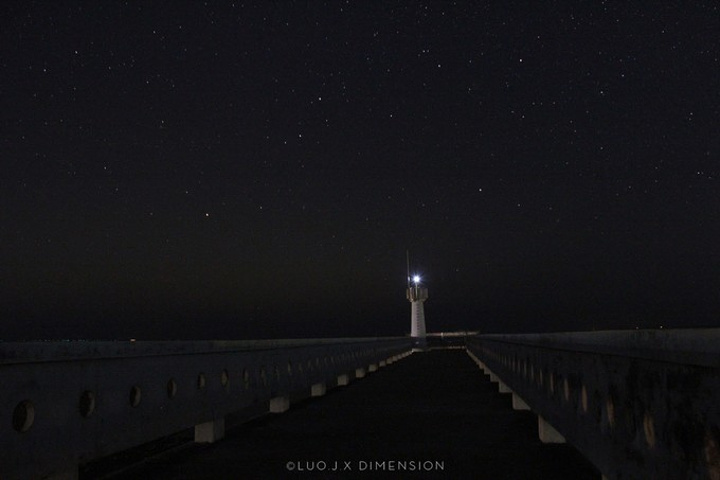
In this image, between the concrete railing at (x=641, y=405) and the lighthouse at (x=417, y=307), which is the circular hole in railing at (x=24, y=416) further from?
the lighthouse at (x=417, y=307)

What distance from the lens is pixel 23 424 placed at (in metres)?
5.01

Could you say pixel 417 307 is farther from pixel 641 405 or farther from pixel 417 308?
pixel 641 405

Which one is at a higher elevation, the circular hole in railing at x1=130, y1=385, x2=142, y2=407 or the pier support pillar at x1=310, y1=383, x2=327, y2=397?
the circular hole in railing at x1=130, y1=385, x2=142, y2=407

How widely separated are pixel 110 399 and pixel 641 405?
13.8 ft

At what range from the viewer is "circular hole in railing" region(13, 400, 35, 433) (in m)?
4.95

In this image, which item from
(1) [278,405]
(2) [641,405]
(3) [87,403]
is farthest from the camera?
(1) [278,405]

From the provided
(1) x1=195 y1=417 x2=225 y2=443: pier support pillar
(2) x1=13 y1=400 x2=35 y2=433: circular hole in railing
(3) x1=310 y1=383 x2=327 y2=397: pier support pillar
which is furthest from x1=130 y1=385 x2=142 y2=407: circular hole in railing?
(3) x1=310 y1=383 x2=327 y2=397: pier support pillar

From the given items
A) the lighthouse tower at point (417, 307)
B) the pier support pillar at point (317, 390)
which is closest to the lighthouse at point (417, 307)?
the lighthouse tower at point (417, 307)

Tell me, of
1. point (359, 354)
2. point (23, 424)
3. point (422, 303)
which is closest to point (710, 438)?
point (23, 424)

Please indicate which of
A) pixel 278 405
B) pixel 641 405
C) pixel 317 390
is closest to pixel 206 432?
pixel 278 405

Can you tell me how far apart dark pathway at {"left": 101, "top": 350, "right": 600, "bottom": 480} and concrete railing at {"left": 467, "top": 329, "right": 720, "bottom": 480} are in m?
0.60

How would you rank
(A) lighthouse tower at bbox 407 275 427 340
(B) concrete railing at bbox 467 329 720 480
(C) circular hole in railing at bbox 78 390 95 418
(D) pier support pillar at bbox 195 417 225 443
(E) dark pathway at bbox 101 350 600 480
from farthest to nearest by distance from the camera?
(A) lighthouse tower at bbox 407 275 427 340 → (D) pier support pillar at bbox 195 417 225 443 → (E) dark pathway at bbox 101 350 600 480 → (C) circular hole in railing at bbox 78 390 95 418 → (B) concrete railing at bbox 467 329 720 480

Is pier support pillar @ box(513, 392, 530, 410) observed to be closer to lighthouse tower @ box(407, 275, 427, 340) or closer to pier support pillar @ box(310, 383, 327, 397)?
pier support pillar @ box(310, 383, 327, 397)

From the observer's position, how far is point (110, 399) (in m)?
6.20
